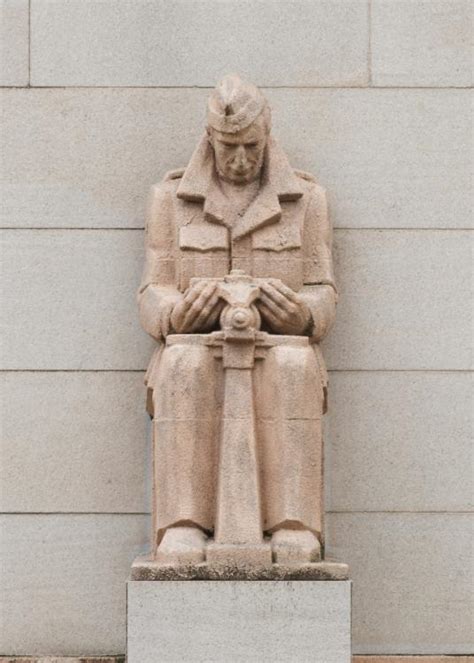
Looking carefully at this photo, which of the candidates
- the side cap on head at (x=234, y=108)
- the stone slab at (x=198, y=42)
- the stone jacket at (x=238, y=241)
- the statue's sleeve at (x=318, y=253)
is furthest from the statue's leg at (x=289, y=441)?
the stone slab at (x=198, y=42)

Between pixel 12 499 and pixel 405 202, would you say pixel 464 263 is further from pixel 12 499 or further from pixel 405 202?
pixel 12 499

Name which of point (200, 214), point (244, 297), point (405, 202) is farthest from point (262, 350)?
point (405, 202)

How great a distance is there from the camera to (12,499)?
880cm

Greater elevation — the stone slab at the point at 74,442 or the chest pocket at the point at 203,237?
the chest pocket at the point at 203,237

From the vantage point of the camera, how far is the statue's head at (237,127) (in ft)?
26.4

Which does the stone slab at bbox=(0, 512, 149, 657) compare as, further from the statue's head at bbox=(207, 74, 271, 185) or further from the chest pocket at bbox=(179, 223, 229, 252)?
the statue's head at bbox=(207, 74, 271, 185)

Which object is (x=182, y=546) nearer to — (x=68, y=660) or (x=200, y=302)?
(x=200, y=302)

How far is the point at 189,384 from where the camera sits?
773cm

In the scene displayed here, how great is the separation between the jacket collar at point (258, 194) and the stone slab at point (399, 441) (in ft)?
3.86

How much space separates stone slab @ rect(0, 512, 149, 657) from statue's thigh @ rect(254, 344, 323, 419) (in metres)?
1.43

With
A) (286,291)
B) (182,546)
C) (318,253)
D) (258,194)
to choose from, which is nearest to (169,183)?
(258,194)

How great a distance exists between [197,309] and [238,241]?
0.62 m

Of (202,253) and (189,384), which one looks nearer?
(189,384)

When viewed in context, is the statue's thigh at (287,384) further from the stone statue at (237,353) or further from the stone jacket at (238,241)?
the stone jacket at (238,241)
